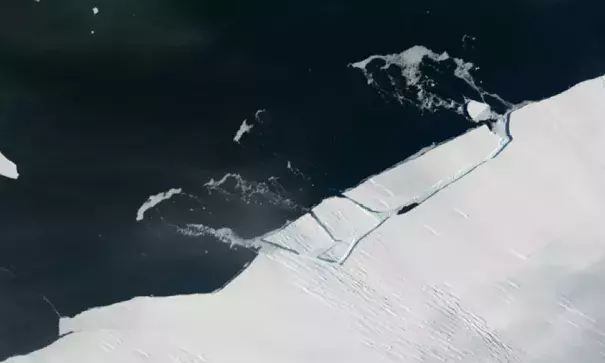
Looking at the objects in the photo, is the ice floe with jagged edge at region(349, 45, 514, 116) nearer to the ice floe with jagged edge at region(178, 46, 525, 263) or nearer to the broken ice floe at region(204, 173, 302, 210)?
the ice floe with jagged edge at region(178, 46, 525, 263)

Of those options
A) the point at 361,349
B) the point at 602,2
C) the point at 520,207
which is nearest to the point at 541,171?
the point at 520,207

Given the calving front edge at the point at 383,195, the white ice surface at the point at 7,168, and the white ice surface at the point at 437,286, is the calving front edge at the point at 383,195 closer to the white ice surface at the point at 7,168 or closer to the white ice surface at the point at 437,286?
the white ice surface at the point at 437,286

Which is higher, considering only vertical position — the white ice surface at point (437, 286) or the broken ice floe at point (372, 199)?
the broken ice floe at point (372, 199)

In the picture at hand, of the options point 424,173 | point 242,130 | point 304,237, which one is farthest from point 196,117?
point 424,173

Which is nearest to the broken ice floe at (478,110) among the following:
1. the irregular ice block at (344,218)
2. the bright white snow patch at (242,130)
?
the irregular ice block at (344,218)

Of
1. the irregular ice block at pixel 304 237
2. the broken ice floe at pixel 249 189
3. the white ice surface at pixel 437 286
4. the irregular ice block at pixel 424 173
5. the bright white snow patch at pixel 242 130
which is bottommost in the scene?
the white ice surface at pixel 437 286

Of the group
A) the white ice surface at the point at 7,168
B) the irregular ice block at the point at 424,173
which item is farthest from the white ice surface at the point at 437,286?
the white ice surface at the point at 7,168
